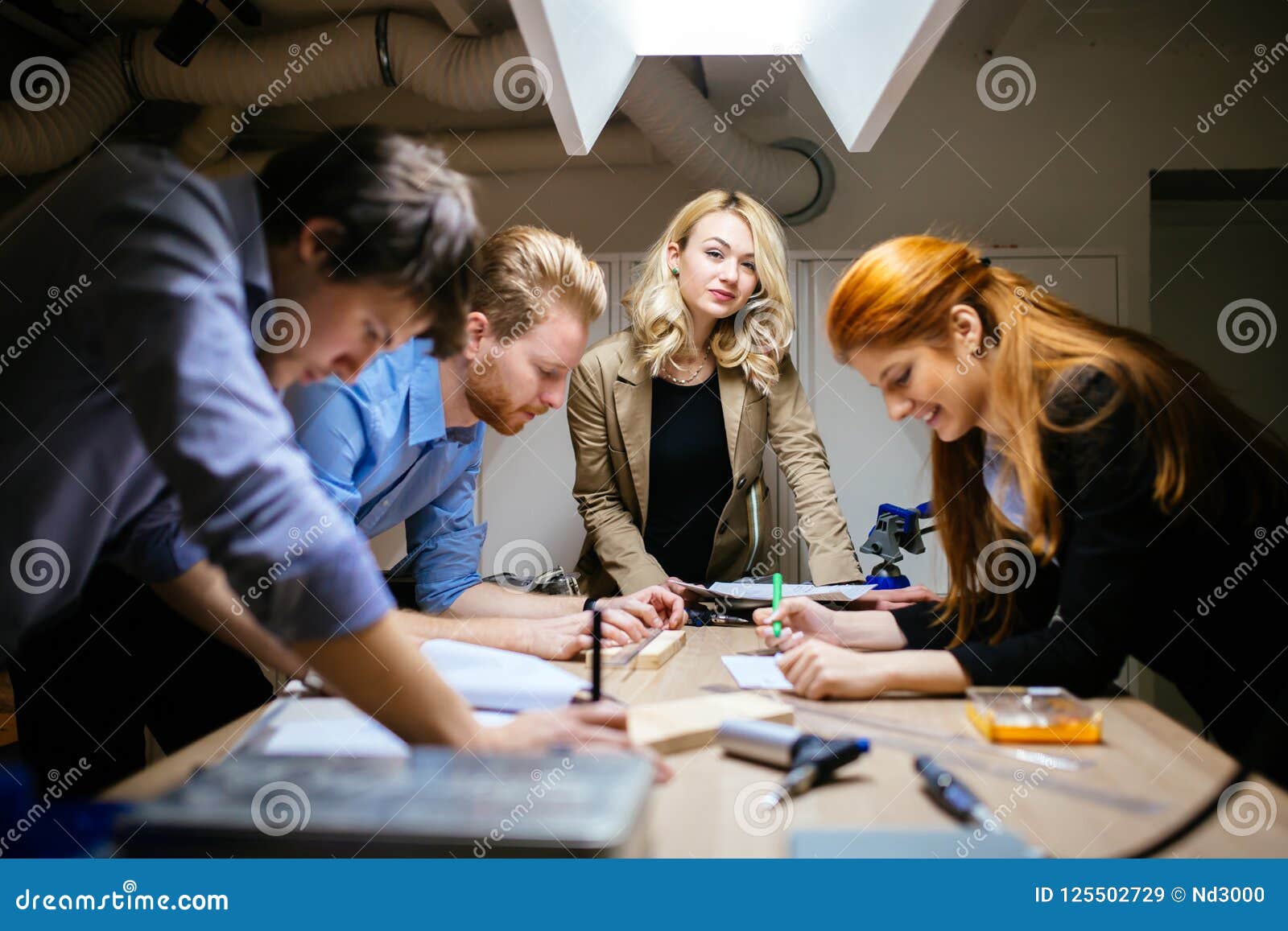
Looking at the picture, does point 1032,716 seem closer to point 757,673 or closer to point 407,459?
point 757,673

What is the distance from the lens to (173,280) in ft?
2.27

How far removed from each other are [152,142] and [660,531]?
0.84m

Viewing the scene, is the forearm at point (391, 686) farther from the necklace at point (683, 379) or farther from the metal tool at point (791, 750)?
the necklace at point (683, 379)

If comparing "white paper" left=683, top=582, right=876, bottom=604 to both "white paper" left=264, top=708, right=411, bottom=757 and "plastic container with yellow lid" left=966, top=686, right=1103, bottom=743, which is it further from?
"white paper" left=264, top=708, right=411, bottom=757

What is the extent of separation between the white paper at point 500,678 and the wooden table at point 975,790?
0.63 ft

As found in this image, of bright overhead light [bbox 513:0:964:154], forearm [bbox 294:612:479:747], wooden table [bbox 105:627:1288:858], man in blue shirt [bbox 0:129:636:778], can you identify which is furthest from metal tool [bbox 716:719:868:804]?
bright overhead light [bbox 513:0:964:154]

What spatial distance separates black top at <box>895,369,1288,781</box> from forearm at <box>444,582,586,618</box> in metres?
0.60

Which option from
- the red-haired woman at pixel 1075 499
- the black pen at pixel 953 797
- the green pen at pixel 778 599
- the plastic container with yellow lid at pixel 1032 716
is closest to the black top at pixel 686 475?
the green pen at pixel 778 599

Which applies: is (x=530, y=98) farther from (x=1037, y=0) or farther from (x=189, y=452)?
(x=1037, y=0)

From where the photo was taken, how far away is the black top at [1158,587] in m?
0.86

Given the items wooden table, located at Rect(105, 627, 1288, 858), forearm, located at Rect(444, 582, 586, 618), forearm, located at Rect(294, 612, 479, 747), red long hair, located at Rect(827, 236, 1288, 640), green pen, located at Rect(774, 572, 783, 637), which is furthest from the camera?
forearm, located at Rect(444, 582, 586, 618)

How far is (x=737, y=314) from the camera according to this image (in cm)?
125

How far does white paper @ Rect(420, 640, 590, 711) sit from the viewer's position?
2.71 feet

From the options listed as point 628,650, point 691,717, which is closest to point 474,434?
point 628,650
